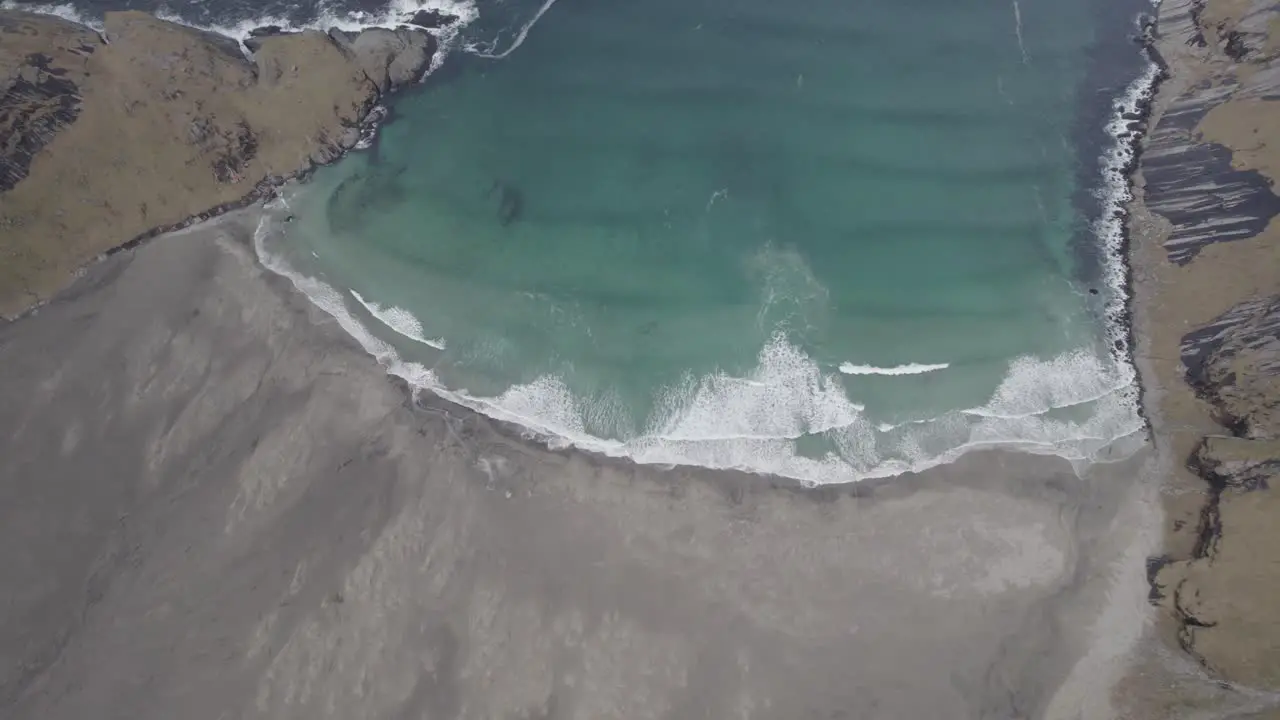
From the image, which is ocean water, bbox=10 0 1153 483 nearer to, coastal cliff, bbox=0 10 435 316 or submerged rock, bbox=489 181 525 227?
submerged rock, bbox=489 181 525 227

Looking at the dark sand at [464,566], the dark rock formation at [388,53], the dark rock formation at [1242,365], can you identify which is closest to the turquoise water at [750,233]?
the dark rock formation at [388,53]

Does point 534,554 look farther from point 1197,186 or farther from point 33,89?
point 1197,186

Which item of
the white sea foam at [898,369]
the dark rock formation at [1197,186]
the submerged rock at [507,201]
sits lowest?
the white sea foam at [898,369]

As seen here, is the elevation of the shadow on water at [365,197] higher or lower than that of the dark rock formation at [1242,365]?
higher

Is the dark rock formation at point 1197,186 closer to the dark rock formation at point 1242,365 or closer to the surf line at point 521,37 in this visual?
the dark rock formation at point 1242,365

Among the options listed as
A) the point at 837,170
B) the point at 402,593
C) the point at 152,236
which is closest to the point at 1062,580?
the point at 837,170

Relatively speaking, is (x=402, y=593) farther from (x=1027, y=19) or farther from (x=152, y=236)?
(x=1027, y=19)
